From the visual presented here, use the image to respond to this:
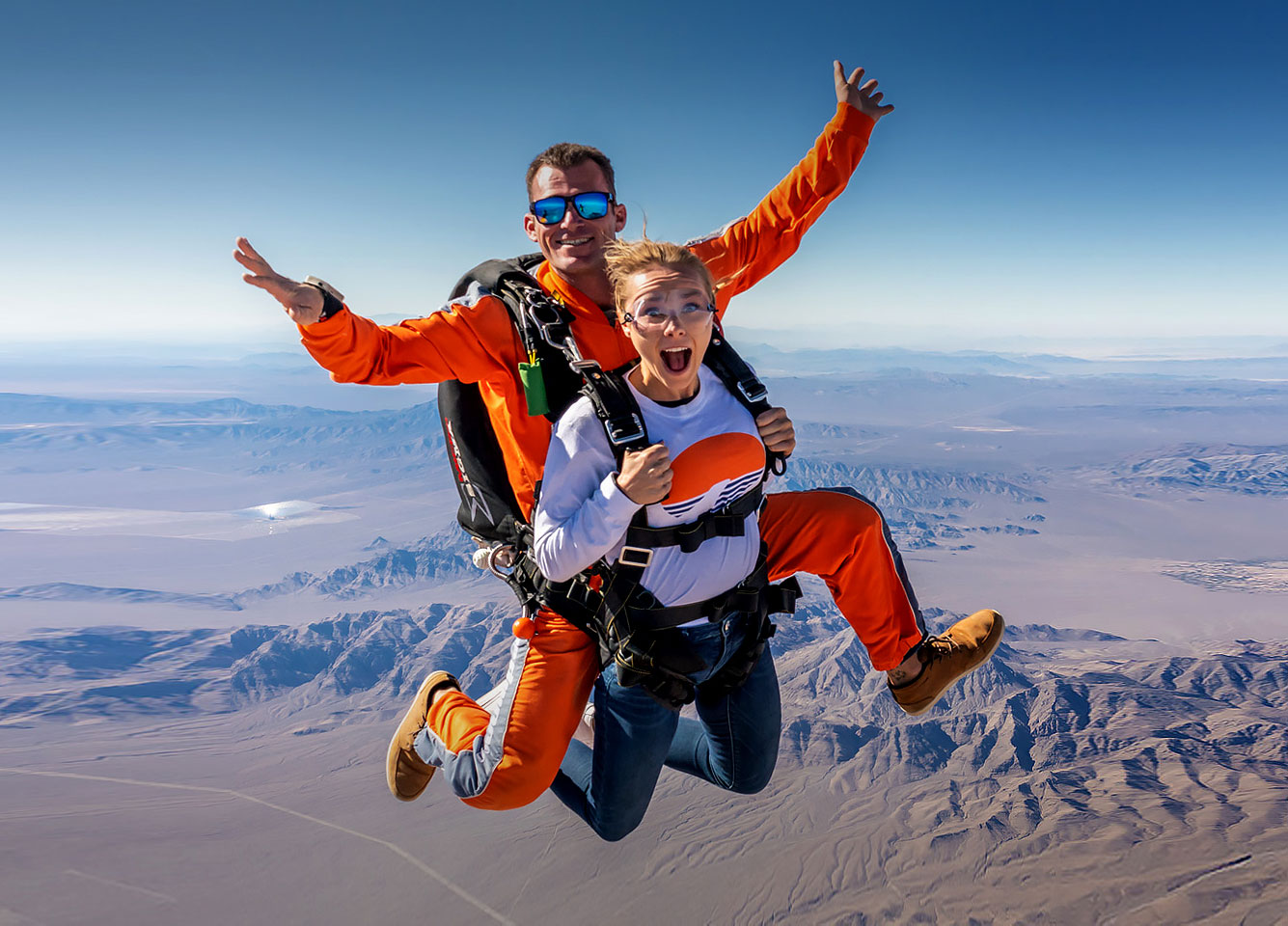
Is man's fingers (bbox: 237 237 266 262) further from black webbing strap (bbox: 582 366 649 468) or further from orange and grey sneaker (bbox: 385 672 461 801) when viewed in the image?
orange and grey sneaker (bbox: 385 672 461 801)

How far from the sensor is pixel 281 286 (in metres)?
2.74

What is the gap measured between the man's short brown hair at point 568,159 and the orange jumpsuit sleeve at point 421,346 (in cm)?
84

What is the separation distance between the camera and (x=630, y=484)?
264 centimetres

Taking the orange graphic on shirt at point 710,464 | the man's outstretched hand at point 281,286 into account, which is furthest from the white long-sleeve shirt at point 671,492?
the man's outstretched hand at point 281,286

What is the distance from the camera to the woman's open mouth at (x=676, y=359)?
9.89 ft

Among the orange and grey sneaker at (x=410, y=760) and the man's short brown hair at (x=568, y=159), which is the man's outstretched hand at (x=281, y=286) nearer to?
the man's short brown hair at (x=568, y=159)

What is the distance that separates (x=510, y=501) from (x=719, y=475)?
3.94 feet

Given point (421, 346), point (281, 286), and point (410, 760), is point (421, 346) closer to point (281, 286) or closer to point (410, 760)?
point (281, 286)

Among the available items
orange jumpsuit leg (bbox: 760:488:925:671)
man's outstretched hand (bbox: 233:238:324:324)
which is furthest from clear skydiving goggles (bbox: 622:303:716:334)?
man's outstretched hand (bbox: 233:238:324:324)

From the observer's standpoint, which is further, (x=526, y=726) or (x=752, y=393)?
(x=526, y=726)

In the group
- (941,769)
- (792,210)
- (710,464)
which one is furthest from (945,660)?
(941,769)

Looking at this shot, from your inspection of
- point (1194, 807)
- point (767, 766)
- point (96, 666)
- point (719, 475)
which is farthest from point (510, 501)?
point (96, 666)

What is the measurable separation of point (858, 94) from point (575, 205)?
201 cm

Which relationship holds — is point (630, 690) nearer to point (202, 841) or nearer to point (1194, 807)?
point (1194, 807)
